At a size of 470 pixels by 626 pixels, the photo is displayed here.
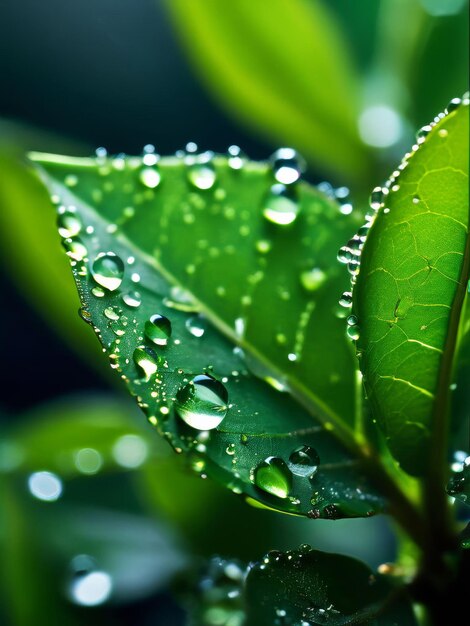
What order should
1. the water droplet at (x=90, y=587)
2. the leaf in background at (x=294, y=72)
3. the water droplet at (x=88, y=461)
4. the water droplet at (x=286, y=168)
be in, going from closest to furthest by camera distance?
the water droplet at (x=286, y=168)
the water droplet at (x=90, y=587)
the water droplet at (x=88, y=461)
the leaf in background at (x=294, y=72)

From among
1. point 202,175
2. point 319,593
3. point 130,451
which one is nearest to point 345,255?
point 202,175

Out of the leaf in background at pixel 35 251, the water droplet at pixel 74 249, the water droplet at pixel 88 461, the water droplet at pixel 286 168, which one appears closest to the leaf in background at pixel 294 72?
the leaf in background at pixel 35 251

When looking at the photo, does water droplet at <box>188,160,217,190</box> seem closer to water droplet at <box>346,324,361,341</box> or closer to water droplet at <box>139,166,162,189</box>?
water droplet at <box>139,166,162,189</box>

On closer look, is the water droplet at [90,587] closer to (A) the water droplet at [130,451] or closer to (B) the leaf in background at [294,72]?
(A) the water droplet at [130,451]

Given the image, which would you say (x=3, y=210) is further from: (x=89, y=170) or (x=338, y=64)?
(x=338, y=64)

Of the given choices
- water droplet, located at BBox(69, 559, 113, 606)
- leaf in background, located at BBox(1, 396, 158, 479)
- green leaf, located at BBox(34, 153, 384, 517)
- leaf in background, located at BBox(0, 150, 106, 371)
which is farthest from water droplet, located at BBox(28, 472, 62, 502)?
green leaf, located at BBox(34, 153, 384, 517)

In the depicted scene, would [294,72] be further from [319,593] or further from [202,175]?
[319,593]

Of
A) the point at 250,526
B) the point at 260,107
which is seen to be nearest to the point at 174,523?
the point at 250,526
